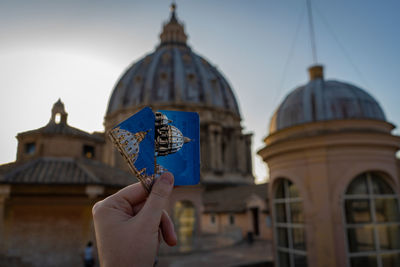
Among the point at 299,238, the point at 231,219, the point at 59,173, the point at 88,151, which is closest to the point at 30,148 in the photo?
the point at 59,173

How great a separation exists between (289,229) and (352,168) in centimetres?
238

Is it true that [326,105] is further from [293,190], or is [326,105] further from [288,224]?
[288,224]

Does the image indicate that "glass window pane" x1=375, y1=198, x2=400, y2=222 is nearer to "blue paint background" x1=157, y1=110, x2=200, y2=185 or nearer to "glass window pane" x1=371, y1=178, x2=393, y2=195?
"glass window pane" x1=371, y1=178, x2=393, y2=195

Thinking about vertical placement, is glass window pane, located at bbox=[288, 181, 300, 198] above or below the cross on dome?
below

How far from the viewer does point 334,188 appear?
768 centimetres

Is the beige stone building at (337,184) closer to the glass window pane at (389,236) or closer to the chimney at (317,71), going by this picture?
the glass window pane at (389,236)

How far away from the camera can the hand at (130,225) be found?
5.66ft

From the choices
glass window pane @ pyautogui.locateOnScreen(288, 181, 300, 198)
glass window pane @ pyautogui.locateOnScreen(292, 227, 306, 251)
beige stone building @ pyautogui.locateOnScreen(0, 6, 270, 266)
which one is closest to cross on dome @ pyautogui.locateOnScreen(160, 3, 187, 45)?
beige stone building @ pyautogui.locateOnScreen(0, 6, 270, 266)

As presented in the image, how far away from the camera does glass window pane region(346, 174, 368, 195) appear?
776 centimetres

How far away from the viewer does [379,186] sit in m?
7.89

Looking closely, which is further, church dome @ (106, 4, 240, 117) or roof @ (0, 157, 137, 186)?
church dome @ (106, 4, 240, 117)

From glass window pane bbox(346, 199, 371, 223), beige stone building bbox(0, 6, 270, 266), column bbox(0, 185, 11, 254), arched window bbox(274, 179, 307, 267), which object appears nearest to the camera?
glass window pane bbox(346, 199, 371, 223)

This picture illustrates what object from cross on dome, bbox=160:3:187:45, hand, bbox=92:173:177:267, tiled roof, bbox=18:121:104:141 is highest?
cross on dome, bbox=160:3:187:45

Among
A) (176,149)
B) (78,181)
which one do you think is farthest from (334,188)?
(78,181)
